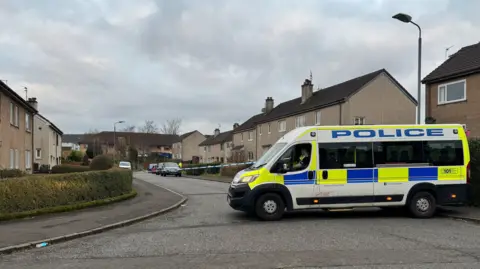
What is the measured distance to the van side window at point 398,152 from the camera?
12.3 meters

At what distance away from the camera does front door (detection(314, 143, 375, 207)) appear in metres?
12.0

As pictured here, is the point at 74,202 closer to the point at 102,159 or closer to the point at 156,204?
the point at 156,204

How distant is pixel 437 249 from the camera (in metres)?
8.03

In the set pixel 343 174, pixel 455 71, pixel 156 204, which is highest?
pixel 455 71

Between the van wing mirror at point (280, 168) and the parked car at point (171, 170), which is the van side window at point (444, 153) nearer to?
the van wing mirror at point (280, 168)

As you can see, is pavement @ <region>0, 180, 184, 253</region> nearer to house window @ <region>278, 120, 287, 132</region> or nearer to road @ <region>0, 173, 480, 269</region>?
road @ <region>0, 173, 480, 269</region>

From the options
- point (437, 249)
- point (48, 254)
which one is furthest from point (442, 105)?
point (48, 254)

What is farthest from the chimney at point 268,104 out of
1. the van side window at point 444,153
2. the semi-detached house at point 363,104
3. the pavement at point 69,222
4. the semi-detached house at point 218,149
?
the van side window at point 444,153

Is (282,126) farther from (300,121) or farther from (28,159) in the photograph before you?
(28,159)

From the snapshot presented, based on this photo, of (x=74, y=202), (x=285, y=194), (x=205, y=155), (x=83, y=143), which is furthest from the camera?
(x=83, y=143)

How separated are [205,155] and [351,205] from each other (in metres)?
69.1

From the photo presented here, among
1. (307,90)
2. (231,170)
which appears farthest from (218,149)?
(231,170)

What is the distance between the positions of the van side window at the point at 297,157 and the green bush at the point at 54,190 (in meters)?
6.96

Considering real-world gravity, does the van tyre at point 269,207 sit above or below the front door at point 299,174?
below
